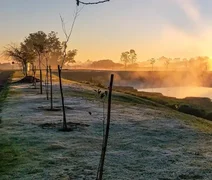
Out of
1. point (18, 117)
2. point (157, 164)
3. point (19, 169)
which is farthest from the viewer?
point (18, 117)

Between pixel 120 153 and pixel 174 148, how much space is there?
2.74m

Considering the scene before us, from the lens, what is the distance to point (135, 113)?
27.9 meters

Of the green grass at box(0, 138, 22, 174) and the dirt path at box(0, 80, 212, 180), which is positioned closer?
the dirt path at box(0, 80, 212, 180)

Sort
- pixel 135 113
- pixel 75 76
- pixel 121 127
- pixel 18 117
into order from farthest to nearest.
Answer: pixel 75 76 < pixel 135 113 < pixel 18 117 < pixel 121 127

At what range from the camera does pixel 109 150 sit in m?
15.2

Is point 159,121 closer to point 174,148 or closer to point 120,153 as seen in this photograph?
point 174,148

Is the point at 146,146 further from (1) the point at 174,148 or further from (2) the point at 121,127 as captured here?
(2) the point at 121,127

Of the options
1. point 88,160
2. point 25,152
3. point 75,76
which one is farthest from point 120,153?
point 75,76

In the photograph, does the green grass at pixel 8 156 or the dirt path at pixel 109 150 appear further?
the green grass at pixel 8 156

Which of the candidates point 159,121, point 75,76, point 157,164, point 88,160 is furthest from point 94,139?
point 75,76

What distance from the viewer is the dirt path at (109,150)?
12.2 metres

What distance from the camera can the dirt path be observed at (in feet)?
40.1

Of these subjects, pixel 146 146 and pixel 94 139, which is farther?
pixel 94 139

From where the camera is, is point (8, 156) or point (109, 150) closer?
point (8, 156)
